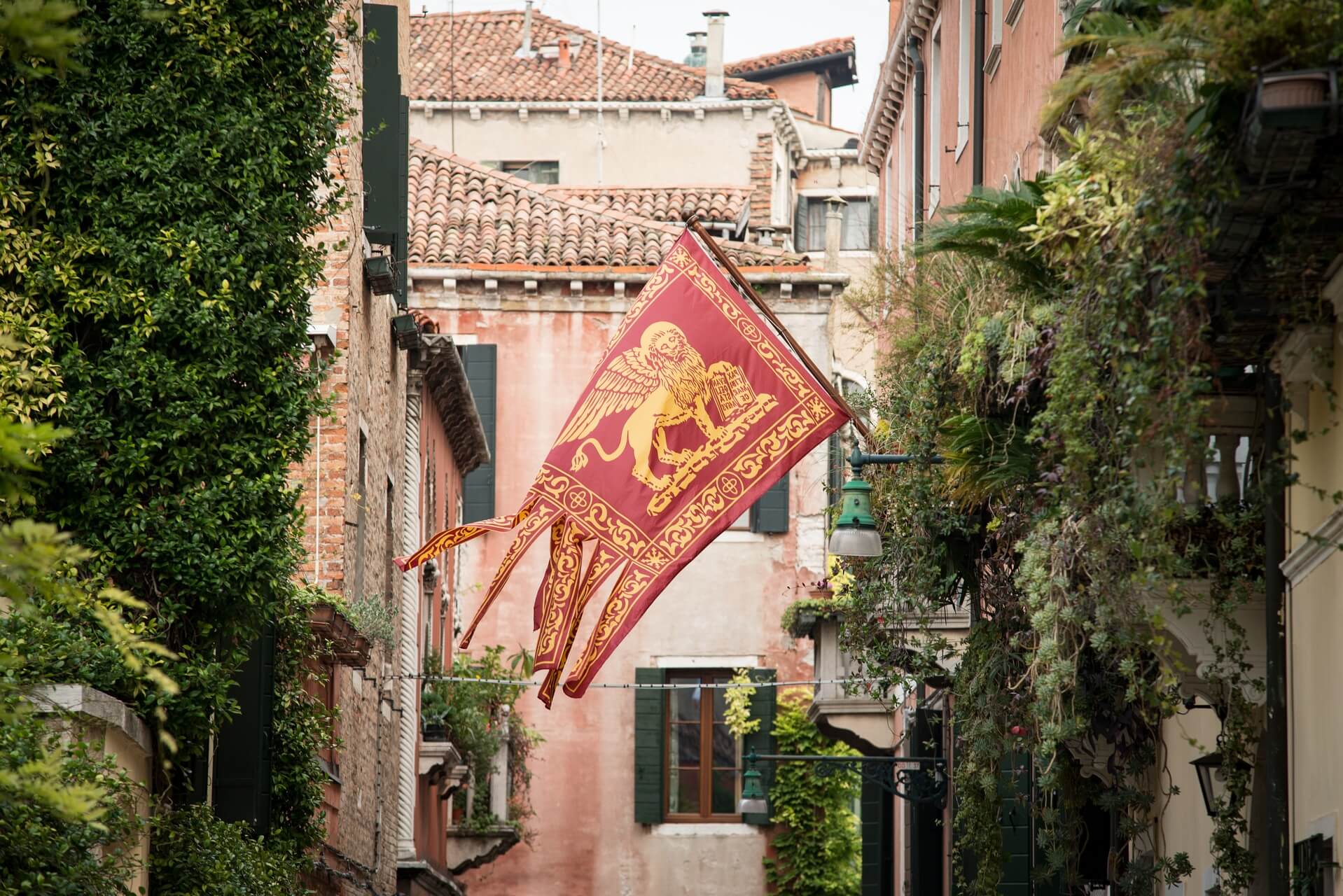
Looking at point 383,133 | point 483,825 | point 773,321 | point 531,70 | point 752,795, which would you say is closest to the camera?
point 773,321

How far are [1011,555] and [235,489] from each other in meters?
4.48

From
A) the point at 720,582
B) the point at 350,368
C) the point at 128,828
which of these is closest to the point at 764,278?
the point at 720,582

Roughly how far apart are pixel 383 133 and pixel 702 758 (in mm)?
13378

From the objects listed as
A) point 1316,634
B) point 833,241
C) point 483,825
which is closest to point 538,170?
point 833,241

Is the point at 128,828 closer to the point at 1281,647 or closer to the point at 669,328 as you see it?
the point at 669,328

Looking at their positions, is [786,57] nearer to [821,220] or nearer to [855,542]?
[821,220]

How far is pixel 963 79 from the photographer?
20.0 m

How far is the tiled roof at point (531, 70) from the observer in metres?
38.9

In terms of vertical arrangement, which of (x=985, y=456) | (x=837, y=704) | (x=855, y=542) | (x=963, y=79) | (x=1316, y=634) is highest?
(x=963, y=79)

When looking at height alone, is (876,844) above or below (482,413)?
below

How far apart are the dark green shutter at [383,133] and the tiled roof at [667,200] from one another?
13545 mm

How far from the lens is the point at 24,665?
10.0 m

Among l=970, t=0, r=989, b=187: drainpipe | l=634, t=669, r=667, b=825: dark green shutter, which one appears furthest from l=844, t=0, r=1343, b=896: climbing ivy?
l=634, t=669, r=667, b=825: dark green shutter

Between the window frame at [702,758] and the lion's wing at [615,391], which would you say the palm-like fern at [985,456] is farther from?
the window frame at [702,758]
